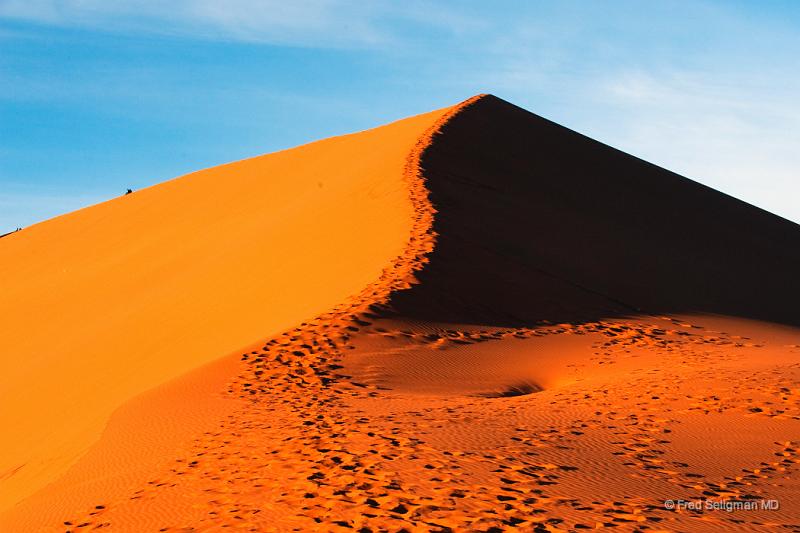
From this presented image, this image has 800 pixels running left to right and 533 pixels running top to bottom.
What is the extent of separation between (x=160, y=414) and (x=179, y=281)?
31.0ft

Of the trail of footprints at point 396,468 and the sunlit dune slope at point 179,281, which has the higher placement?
the sunlit dune slope at point 179,281

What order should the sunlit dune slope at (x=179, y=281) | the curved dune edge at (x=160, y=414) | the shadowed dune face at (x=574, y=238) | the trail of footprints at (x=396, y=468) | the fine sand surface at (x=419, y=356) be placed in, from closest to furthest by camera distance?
the trail of footprints at (x=396, y=468) < the fine sand surface at (x=419, y=356) < the curved dune edge at (x=160, y=414) < the sunlit dune slope at (x=179, y=281) < the shadowed dune face at (x=574, y=238)

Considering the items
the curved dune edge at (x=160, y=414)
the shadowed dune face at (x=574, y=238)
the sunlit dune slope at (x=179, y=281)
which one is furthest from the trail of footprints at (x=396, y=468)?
the shadowed dune face at (x=574, y=238)

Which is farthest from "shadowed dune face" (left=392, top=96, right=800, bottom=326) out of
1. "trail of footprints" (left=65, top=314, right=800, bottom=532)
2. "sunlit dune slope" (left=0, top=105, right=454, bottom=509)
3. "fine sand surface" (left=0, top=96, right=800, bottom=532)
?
"trail of footprints" (left=65, top=314, right=800, bottom=532)

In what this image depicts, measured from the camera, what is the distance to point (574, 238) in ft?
64.6

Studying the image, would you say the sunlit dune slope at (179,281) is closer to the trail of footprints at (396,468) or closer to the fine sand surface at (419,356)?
the fine sand surface at (419,356)

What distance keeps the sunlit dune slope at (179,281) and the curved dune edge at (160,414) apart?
0.41 meters

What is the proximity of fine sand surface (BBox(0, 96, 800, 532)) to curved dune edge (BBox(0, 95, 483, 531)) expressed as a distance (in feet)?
0.14

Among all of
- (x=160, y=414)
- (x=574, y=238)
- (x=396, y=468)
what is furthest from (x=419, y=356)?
(x=574, y=238)

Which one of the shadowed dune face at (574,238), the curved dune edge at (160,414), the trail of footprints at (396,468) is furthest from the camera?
the shadowed dune face at (574,238)

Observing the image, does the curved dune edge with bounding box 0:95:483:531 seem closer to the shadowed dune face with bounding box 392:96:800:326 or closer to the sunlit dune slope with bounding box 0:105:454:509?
the sunlit dune slope with bounding box 0:105:454:509

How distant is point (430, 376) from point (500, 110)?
2218 centimetres

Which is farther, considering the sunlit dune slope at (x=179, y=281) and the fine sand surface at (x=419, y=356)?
the sunlit dune slope at (x=179, y=281)

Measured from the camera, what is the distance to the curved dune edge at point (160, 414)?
21.8ft
